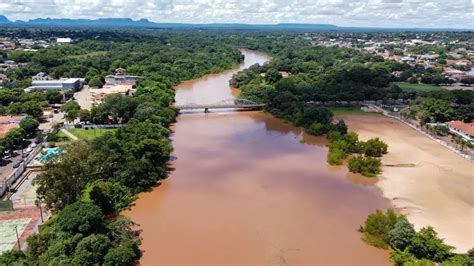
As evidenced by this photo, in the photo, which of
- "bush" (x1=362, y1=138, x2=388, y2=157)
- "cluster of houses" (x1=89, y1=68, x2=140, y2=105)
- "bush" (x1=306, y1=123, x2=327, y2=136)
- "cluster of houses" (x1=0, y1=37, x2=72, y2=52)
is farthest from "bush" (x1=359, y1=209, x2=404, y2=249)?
"cluster of houses" (x1=0, y1=37, x2=72, y2=52)

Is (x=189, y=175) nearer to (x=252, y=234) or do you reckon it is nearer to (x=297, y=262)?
(x=252, y=234)

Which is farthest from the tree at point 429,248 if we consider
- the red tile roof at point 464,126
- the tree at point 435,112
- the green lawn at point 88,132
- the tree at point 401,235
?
the tree at point 435,112

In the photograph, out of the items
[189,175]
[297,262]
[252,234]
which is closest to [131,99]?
[189,175]

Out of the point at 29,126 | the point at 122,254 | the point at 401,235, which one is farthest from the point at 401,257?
the point at 29,126

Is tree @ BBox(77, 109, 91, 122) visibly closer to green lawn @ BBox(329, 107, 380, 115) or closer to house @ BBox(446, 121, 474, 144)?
green lawn @ BBox(329, 107, 380, 115)

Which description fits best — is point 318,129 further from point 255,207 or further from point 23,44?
point 23,44

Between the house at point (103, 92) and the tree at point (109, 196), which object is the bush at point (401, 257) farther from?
the house at point (103, 92)
